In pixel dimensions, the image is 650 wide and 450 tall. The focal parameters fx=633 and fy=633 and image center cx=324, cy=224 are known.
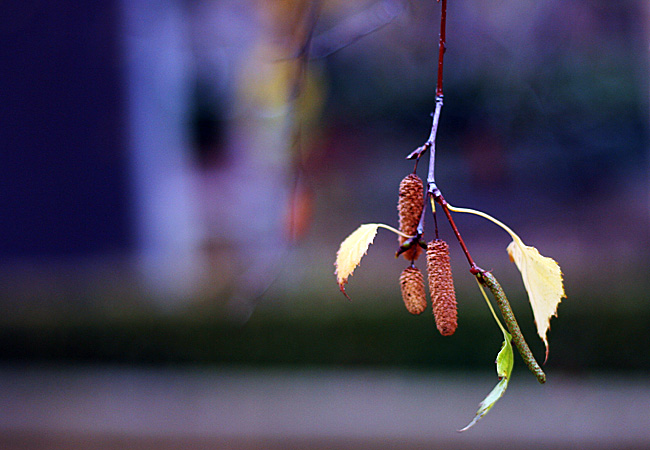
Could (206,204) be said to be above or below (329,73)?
below

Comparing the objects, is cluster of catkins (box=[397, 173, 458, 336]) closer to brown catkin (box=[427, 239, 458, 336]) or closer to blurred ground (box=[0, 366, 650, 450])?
brown catkin (box=[427, 239, 458, 336])

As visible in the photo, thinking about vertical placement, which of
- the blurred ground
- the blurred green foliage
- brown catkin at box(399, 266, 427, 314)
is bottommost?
the blurred ground

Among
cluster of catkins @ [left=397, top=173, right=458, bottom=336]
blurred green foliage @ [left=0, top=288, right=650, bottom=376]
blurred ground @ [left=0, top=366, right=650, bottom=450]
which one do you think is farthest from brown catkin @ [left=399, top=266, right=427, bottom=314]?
blurred ground @ [left=0, top=366, right=650, bottom=450]

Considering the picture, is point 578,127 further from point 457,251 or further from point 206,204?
point 206,204

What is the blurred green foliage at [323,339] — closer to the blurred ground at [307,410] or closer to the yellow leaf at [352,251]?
the blurred ground at [307,410]

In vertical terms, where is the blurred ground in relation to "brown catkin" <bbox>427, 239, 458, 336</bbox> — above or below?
below

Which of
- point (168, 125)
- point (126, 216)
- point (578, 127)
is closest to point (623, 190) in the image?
point (578, 127)

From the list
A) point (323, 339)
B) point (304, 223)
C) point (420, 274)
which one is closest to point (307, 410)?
point (323, 339)
